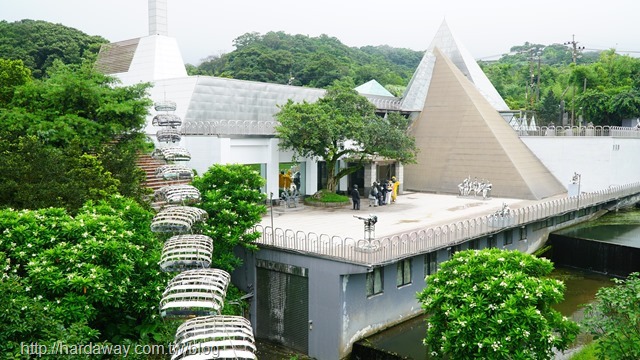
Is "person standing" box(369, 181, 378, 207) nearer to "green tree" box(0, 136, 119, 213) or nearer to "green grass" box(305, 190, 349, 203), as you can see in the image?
"green grass" box(305, 190, 349, 203)

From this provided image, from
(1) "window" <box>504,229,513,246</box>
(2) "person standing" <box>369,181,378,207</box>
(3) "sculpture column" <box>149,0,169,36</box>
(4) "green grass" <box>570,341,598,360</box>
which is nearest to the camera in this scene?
(4) "green grass" <box>570,341,598,360</box>

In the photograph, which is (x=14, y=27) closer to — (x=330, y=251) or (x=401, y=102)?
(x=401, y=102)

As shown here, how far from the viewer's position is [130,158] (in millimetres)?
15422

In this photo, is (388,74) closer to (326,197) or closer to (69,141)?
(326,197)

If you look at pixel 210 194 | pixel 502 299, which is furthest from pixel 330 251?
pixel 502 299

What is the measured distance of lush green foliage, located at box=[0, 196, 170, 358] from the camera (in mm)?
7887

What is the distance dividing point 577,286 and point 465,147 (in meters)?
11.9

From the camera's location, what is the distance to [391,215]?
21.3 metres

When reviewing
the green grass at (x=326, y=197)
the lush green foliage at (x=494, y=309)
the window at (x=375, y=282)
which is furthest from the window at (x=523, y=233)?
the lush green foliage at (x=494, y=309)

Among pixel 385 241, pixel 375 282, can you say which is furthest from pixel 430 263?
pixel 375 282

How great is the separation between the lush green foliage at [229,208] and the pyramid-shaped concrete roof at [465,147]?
16963mm

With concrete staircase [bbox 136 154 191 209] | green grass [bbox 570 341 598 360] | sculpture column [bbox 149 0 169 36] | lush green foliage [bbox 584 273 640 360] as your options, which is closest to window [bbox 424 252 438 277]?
green grass [bbox 570 341 598 360]

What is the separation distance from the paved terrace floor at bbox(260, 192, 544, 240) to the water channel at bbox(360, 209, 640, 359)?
2838mm

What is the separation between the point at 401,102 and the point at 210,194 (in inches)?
776
